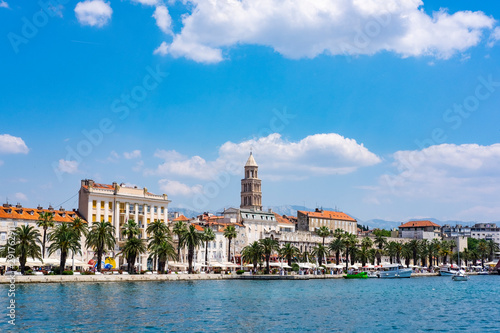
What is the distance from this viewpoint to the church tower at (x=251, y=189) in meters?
189

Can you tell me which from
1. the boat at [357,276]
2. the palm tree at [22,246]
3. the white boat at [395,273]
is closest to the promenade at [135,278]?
the palm tree at [22,246]

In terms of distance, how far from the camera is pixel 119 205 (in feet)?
384

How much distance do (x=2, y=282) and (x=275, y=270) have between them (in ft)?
207

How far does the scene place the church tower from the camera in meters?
189

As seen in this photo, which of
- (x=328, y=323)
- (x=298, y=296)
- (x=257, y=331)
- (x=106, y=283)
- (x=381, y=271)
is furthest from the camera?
(x=381, y=271)

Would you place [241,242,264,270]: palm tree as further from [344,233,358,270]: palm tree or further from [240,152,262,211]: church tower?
[240,152,262,211]: church tower

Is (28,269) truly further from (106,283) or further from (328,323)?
(328,323)

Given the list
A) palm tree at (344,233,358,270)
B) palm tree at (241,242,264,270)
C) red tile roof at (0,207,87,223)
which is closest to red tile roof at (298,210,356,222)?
palm tree at (344,233,358,270)

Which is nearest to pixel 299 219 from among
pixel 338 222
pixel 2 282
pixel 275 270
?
pixel 338 222

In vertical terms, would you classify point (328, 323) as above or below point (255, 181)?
below

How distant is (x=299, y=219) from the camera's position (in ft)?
614

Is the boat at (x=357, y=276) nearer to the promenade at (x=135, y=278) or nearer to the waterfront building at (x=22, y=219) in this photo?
the promenade at (x=135, y=278)

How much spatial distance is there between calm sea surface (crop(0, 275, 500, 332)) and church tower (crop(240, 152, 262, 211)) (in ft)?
372

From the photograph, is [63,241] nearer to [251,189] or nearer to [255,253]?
[255,253]
